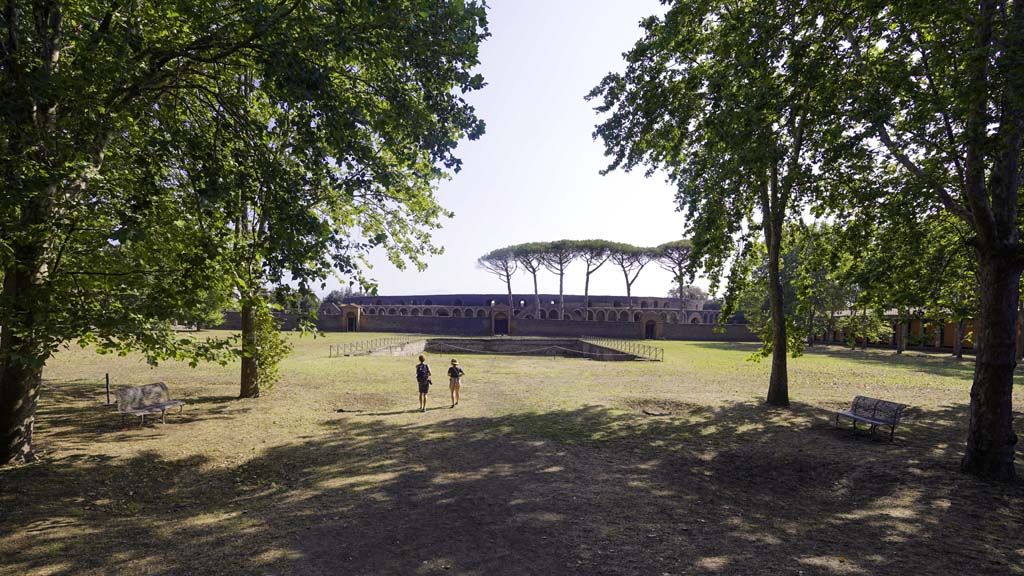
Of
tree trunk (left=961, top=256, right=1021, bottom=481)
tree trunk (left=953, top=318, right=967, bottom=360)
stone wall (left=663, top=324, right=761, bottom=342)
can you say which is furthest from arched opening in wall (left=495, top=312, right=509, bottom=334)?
tree trunk (left=961, top=256, right=1021, bottom=481)

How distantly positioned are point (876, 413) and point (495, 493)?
27.4ft

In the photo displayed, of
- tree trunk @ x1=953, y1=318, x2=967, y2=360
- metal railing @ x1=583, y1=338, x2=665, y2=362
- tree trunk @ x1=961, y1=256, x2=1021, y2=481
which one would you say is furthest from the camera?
tree trunk @ x1=953, y1=318, x2=967, y2=360

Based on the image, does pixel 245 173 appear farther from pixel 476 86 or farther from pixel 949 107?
pixel 949 107

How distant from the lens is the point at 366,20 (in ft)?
18.9

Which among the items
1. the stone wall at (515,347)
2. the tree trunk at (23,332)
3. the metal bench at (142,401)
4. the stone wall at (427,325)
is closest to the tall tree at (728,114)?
the tree trunk at (23,332)

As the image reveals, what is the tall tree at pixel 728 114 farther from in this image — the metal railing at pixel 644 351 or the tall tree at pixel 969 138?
the metal railing at pixel 644 351

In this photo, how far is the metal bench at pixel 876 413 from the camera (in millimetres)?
9133

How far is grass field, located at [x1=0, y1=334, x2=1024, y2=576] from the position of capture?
15.0ft

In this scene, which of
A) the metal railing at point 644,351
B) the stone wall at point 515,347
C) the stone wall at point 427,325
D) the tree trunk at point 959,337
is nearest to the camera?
the metal railing at point 644,351

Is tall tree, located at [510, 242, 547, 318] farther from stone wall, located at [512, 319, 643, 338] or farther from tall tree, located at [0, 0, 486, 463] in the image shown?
tall tree, located at [0, 0, 486, 463]

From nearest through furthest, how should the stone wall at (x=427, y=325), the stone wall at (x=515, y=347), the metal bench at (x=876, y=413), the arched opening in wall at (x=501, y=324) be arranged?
the metal bench at (x=876, y=413) < the stone wall at (x=515, y=347) < the stone wall at (x=427, y=325) < the arched opening in wall at (x=501, y=324)

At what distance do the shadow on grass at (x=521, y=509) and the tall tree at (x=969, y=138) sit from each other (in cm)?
126

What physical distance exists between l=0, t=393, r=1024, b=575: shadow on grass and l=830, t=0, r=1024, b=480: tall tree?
1.26 m

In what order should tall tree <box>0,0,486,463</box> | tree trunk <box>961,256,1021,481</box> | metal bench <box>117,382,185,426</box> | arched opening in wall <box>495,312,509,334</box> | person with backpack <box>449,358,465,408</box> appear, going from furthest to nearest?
arched opening in wall <box>495,312,509,334</box> → person with backpack <box>449,358,465,408</box> → metal bench <box>117,382,185,426</box> → tree trunk <box>961,256,1021,481</box> → tall tree <box>0,0,486,463</box>
